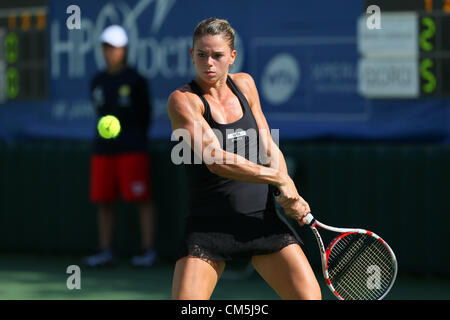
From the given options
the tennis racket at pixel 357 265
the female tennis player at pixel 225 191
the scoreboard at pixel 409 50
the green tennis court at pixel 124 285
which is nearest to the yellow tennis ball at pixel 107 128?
the green tennis court at pixel 124 285

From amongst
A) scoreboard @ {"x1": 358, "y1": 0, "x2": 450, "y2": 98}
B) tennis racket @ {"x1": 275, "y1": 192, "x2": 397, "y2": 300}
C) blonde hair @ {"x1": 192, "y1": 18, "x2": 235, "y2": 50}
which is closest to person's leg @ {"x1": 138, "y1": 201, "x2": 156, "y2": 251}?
scoreboard @ {"x1": 358, "y1": 0, "x2": 450, "y2": 98}

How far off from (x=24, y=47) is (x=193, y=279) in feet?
17.8

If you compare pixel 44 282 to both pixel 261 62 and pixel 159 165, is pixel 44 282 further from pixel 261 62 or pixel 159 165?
pixel 261 62

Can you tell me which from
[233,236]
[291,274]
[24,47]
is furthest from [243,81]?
[24,47]

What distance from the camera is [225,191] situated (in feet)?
14.4

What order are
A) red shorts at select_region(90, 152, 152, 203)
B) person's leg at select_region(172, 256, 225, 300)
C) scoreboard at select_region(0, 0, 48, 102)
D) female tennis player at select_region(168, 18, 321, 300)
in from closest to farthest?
person's leg at select_region(172, 256, 225, 300), female tennis player at select_region(168, 18, 321, 300), red shorts at select_region(90, 152, 152, 203), scoreboard at select_region(0, 0, 48, 102)

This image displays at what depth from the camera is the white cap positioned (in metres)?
8.12

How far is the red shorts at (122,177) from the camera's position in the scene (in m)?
8.23

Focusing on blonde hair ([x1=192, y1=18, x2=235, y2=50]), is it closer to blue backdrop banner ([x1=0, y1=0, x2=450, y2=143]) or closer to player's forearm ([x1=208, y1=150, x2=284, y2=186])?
player's forearm ([x1=208, y1=150, x2=284, y2=186])

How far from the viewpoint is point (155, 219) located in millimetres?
8516

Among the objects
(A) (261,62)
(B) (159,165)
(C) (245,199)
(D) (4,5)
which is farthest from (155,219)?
(C) (245,199)

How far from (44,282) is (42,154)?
5.65ft

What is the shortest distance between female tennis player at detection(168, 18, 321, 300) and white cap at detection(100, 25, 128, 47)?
3.79 meters

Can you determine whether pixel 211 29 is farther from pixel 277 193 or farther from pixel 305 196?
Answer: pixel 305 196
